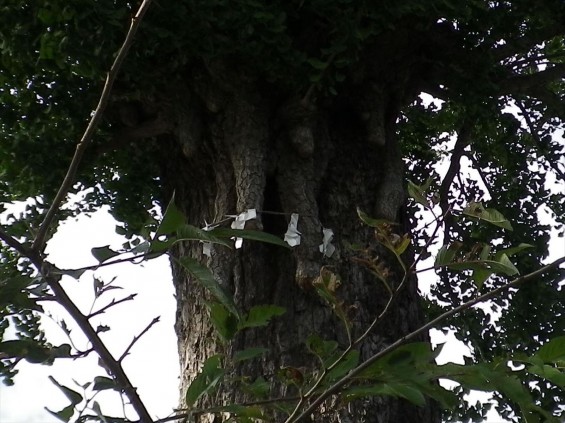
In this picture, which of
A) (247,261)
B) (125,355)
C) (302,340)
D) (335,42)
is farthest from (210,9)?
(125,355)

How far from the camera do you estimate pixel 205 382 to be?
0.89 m

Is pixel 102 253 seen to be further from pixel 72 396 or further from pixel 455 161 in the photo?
pixel 455 161

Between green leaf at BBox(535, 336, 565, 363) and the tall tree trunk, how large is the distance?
33.2 inches

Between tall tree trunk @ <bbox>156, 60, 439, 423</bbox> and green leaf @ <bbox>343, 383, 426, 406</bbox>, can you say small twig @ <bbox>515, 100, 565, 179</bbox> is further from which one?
green leaf @ <bbox>343, 383, 426, 406</bbox>

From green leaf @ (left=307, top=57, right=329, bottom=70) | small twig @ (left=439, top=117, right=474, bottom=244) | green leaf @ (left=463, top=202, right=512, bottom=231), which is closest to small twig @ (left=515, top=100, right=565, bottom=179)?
small twig @ (left=439, top=117, right=474, bottom=244)

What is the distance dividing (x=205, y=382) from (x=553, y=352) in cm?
35

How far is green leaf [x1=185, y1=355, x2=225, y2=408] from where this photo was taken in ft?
2.85

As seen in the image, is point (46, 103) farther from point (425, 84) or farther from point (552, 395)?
point (552, 395)

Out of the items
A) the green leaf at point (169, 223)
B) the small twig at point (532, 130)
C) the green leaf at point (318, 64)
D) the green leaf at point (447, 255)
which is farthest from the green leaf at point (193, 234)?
the small twig at point (532, 130)

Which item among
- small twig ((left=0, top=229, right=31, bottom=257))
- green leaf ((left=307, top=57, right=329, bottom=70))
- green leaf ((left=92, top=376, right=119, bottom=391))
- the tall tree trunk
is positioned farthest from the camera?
green leaf ((left=307, top=57, right=329, bottom=70))

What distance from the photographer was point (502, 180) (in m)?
2.98

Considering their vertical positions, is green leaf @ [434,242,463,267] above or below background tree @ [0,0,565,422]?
below

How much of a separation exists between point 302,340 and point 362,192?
0.45 meters

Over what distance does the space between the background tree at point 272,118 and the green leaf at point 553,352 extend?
31.6 inches
